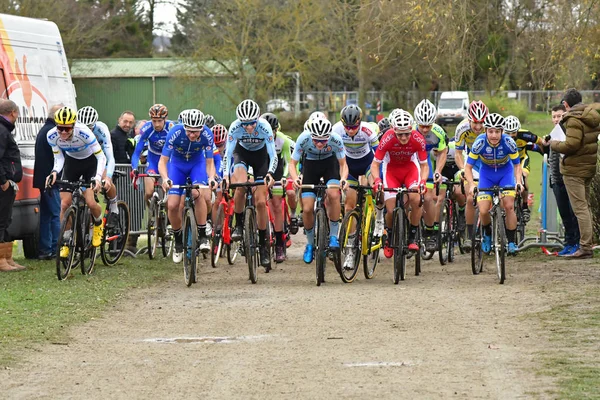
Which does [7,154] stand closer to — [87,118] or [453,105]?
[87,118]

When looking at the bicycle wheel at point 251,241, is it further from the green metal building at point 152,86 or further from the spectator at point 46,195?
the green metal building at point 152,86

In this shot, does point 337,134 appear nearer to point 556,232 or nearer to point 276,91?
point 556,232

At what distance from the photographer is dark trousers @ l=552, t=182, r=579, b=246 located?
16516 mm

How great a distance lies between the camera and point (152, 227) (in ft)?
56.3

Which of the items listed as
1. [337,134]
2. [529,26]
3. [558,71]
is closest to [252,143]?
[337,134]

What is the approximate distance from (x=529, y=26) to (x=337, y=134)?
811cm

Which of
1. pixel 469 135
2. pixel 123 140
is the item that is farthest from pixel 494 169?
pixel 123 140

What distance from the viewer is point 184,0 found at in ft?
267

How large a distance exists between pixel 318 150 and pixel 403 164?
1.17 meters

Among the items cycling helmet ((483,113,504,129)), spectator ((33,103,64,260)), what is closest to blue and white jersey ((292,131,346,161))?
cycling helmet ((483,113,504,129))

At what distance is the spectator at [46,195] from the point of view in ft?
52.1

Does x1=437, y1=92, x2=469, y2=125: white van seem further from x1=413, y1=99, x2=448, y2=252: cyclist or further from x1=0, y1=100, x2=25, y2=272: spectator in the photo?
x1=0, y1=100, x2=25, y2=272: spectator

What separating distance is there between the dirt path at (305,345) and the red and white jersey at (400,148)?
5.29 feet

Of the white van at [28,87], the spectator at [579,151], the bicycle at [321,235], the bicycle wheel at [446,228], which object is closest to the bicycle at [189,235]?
the bicycle at [321,235]
